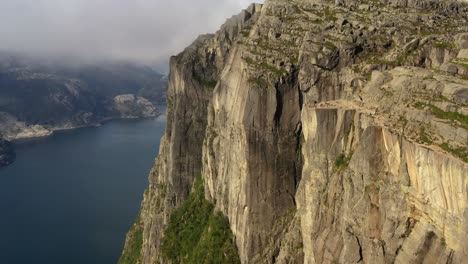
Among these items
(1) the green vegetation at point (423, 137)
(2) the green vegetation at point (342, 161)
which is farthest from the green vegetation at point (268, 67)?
(1) the green vegetation at point (423, 137)

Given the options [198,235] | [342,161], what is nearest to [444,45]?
[342,161]

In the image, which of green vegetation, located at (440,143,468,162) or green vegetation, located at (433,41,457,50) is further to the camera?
green vegetation, located at (433,41,457,50)

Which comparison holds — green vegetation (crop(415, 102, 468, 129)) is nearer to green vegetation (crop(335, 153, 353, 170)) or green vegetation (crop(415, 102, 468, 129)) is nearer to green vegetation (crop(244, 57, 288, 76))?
green vegetation (crop(335, 153, 353, 170))

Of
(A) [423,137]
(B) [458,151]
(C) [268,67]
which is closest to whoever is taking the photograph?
(B) [458,151]

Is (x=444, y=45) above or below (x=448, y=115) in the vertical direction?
above

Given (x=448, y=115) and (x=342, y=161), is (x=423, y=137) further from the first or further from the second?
(x=342, y=161)

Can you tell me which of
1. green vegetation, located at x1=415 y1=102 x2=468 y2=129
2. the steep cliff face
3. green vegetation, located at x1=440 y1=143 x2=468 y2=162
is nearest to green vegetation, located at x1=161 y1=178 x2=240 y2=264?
the steep cliff face

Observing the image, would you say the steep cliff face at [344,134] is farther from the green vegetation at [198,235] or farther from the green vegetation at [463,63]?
the green vegetation at [198,235]
